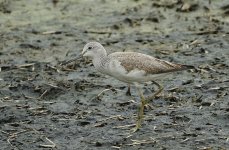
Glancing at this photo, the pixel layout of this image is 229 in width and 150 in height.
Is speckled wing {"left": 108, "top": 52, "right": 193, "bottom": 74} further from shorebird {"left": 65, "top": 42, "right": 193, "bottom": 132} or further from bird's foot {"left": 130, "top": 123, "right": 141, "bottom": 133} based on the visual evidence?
bird's foot {"left": 130, "top": 123, "right": 141, "bottom": 133}

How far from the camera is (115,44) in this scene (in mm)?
11977

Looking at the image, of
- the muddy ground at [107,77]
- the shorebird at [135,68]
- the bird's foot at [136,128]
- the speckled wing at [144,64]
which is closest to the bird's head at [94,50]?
the shorebird at [135,68]

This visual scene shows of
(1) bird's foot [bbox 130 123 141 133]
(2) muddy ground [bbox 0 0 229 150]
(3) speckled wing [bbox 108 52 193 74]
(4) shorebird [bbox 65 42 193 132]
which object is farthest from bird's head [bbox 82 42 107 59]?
(1) bird's foot [bbox 130 123 141 133]

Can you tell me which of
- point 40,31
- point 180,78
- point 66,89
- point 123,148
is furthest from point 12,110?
point 40,31

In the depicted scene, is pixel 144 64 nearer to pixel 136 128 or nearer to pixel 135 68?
pixel 135 68

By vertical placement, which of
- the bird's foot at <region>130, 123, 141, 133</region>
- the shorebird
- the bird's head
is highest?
the bird's head

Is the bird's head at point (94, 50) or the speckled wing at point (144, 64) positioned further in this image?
the bird's head at point (94, 50)

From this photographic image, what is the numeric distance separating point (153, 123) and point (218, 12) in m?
5.04

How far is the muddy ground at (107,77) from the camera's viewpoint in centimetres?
841

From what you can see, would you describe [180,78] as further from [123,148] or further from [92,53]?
[123,148]

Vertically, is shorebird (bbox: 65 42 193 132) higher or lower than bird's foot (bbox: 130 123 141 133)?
higher

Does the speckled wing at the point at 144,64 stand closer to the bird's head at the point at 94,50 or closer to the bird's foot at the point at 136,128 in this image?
the bird's head at the point at 94,50

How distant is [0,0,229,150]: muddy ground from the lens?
841 cm

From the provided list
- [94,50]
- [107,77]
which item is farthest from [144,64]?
[107,77]
